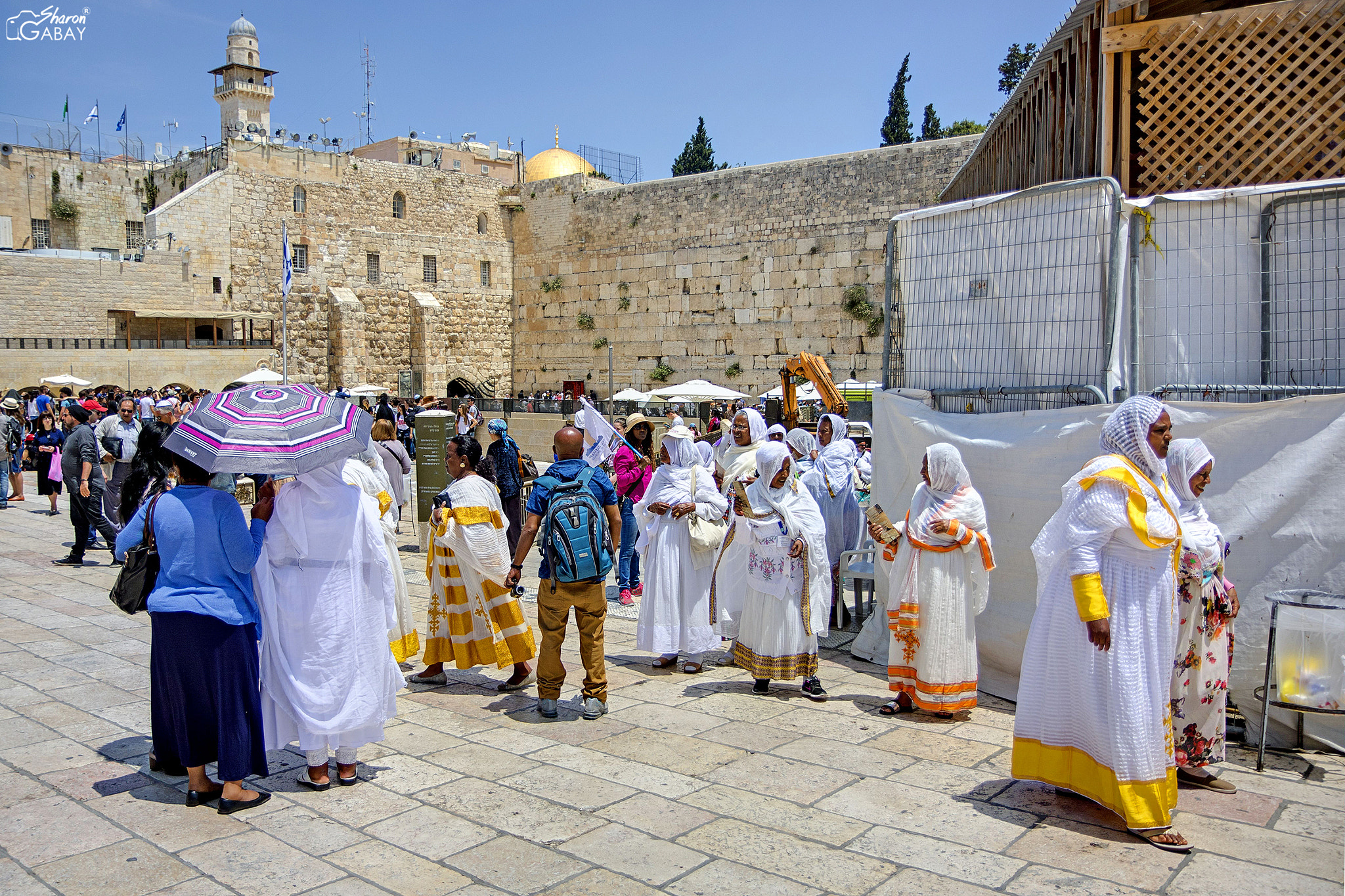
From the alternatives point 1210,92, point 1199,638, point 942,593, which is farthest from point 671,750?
point 1210,92

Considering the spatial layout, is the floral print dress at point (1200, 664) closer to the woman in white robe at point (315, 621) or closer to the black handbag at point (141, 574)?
the woman in white robe at point (315, 621)

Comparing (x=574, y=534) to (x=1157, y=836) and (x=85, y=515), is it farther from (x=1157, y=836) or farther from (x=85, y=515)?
(x=85, y=515)

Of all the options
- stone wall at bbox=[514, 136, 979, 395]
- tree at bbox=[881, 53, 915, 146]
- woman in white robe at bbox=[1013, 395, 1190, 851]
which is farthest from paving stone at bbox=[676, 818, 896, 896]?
tree at bbox=[881, 53, 915, 146]

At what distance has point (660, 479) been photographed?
5871 mm

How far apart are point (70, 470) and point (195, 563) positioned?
675 cm

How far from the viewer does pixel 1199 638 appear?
12.9ft

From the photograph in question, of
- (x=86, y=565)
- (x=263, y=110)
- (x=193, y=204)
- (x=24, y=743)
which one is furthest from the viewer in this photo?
(x=263, y=110)

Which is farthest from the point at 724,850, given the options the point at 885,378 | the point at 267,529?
the point at 885,378

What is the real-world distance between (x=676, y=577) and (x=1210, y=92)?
420cm

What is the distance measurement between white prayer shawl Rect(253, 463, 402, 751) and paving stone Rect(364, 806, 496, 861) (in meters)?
0.44

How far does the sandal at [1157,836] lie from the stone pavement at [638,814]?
0.04 m

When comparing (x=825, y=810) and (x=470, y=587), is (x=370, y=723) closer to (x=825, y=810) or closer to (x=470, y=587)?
(x=470, y=587)

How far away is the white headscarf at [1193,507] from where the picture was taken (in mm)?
3902

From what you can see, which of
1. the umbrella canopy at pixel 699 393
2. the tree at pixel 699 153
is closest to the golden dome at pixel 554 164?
the tree at pixel 699 153
